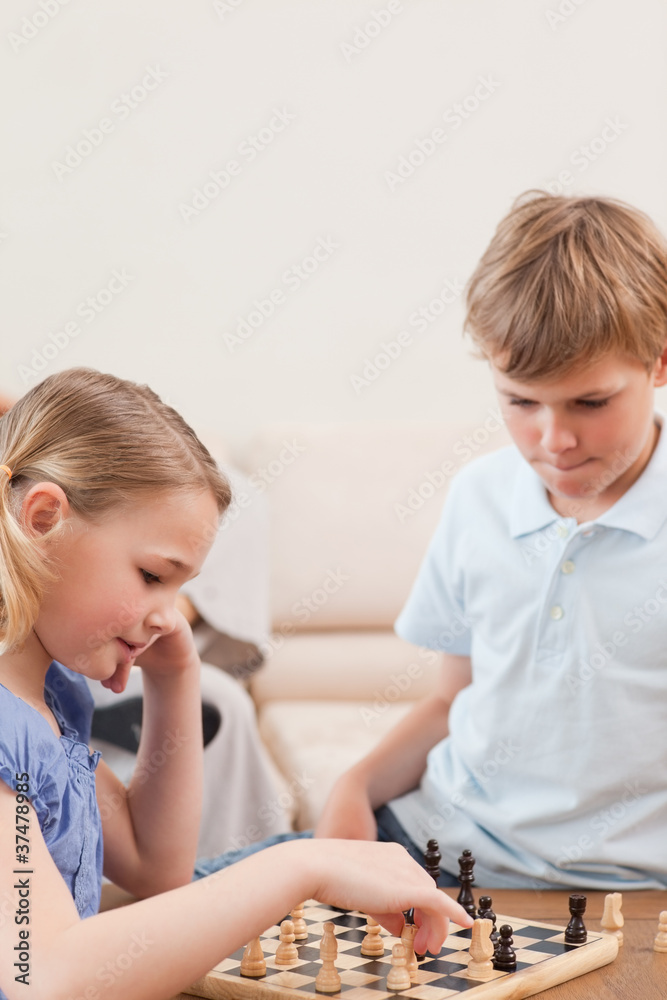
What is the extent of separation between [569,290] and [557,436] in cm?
17

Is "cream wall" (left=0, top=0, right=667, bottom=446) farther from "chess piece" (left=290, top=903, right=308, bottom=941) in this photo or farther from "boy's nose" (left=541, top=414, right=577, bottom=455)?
"chess piece" (left=290, top=903, right=308, bottom=941)

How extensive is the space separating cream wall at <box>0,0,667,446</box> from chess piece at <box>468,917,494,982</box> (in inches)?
92.2

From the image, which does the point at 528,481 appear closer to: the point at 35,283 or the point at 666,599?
the point at 666,599

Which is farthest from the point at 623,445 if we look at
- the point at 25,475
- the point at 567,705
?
the point at 25,475

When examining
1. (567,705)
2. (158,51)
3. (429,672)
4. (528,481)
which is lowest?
(429,672)

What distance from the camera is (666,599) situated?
4.04 feet

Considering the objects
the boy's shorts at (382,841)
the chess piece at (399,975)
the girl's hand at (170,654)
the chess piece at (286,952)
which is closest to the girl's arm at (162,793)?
the girl's hand at (170,654)

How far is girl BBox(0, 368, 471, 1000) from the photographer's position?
72 cm

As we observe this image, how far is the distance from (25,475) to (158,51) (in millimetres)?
2499

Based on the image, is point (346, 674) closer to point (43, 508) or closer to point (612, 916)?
point (612, 916)

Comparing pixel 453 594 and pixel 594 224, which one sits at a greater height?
pixel 594 224

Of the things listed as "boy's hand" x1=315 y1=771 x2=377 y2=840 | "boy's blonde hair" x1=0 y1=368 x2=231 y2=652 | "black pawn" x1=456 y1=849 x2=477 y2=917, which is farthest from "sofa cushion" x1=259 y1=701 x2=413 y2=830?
"boy's blonde hair" x1=0 y1=368 x2=231 y2=652

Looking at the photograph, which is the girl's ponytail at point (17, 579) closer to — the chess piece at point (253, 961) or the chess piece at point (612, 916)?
the chess piece at point (253, 961)

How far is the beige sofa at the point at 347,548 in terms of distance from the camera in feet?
9.00
